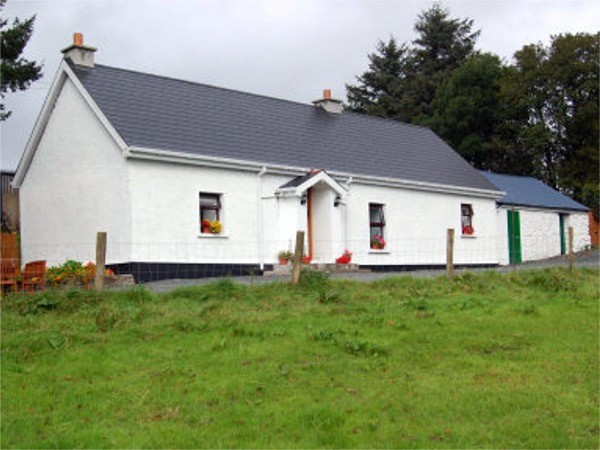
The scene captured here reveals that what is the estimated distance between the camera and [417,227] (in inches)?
1091

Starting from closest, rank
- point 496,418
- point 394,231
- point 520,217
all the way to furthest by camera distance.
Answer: point 496,418 < point 394,231 < point 520,217

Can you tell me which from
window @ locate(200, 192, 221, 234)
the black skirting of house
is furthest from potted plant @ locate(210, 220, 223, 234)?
the black skirting of house

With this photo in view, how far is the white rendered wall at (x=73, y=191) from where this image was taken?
66.1ft

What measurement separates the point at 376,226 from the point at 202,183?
7.57 meters

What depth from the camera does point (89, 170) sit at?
69.3 feet

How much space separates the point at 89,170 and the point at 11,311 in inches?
411

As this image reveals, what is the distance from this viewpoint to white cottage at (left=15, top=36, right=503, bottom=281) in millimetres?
20219

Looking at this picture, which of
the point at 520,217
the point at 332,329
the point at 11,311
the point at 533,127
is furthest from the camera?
the point at 533,127

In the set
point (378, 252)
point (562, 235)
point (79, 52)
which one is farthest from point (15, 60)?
point (562, 235)

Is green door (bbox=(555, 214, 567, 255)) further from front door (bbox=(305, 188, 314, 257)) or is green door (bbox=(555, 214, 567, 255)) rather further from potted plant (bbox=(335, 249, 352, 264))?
front door (bbox=(305, 188, 314, 257))

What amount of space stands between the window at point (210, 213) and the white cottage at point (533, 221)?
14866 mm

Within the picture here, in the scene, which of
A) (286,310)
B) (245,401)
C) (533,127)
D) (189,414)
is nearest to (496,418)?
(245,401)

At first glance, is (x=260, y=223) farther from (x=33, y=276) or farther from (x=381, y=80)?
(x=381, y=80)

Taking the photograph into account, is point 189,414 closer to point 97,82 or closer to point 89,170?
point 89,170
